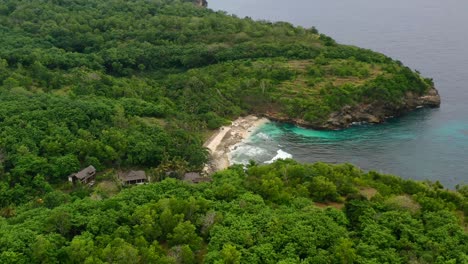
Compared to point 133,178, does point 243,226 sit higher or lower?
higher

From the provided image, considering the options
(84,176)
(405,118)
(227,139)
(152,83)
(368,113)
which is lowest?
(84,176)

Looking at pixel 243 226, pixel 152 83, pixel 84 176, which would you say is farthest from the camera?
pixel 152 83

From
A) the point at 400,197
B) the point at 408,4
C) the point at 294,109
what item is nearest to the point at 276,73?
the point at 294,109

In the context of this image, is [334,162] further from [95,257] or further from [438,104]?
[95,257]

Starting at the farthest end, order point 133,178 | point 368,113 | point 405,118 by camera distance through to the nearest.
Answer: point 405,118 → point 368,113 → point 133,178

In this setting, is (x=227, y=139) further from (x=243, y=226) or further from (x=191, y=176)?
(x=243, y=226)

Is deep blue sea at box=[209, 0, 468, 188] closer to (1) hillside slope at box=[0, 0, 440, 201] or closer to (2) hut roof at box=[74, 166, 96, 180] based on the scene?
(1) hillside slope at box=[0, 0, 440, 201]

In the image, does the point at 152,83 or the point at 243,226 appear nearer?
the point at 243,226

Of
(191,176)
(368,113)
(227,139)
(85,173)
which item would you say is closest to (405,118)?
(368,113)

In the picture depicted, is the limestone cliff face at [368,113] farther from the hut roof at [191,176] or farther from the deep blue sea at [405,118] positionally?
the hut roof at [191,176]
